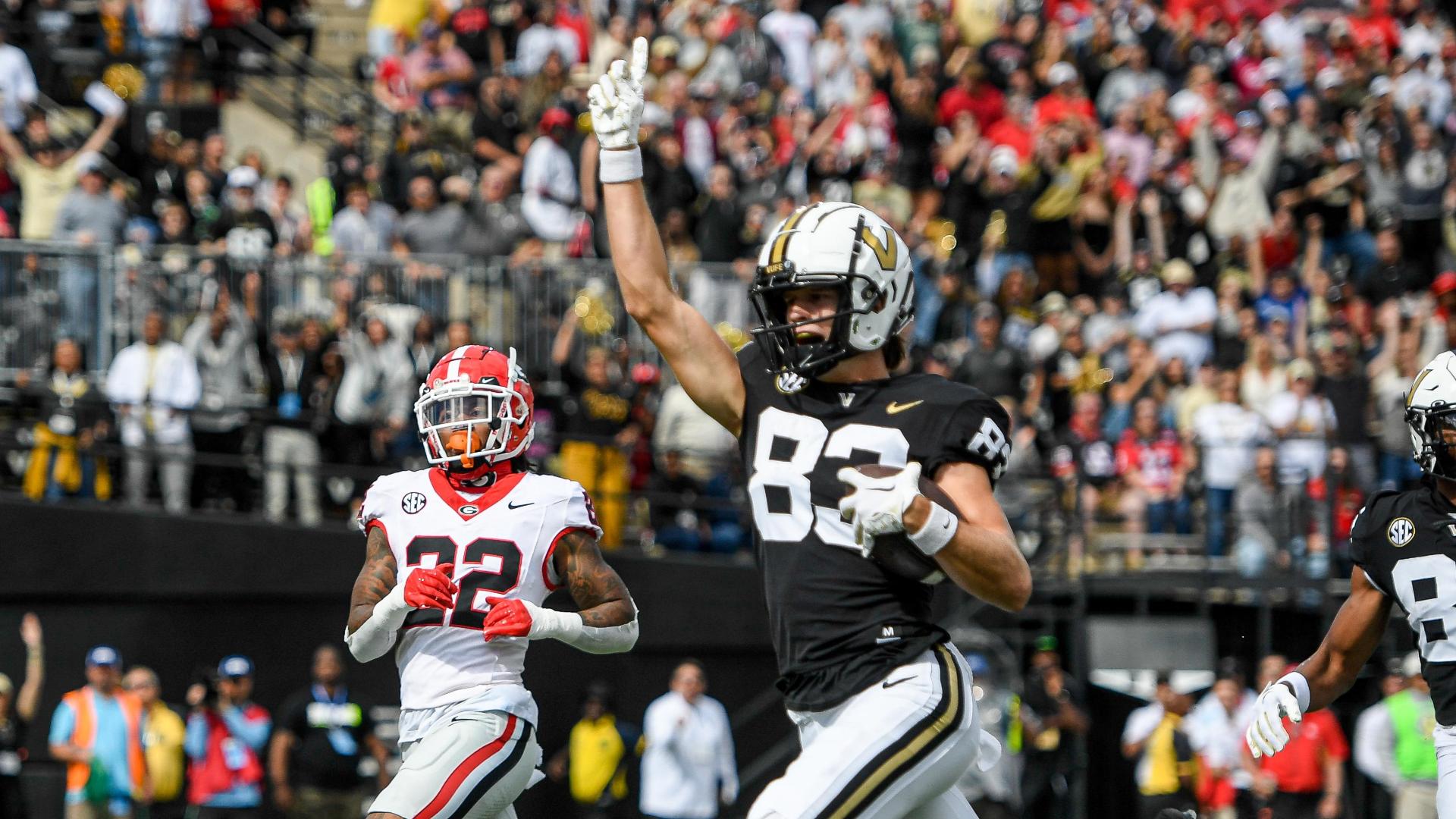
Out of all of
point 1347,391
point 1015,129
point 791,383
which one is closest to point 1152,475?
point 1347,391

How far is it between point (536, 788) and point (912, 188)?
5.99m

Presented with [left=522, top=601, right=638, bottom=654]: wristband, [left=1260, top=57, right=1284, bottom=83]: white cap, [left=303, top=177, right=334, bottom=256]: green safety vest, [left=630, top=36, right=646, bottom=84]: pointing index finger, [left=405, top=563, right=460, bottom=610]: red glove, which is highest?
[left=1260, top=57, right=1284, bottom=83]: white cap

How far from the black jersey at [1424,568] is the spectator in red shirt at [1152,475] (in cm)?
857

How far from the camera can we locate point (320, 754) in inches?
523

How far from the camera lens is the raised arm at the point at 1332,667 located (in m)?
6.32

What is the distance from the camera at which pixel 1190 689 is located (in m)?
14.6

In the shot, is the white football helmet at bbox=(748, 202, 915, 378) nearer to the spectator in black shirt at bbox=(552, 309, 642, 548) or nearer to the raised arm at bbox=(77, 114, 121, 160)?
the spectator in black shirt at bbox=(552, 309, 642, 548)

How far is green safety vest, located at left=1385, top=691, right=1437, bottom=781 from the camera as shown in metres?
12.5

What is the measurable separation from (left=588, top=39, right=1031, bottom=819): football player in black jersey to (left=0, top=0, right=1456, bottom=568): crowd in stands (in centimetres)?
966

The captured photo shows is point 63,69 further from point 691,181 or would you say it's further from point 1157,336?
point 1157,336

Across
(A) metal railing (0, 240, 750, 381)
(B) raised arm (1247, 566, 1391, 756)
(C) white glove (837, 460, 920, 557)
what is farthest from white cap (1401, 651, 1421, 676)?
(C) white glove (837, 460, 920, 557)

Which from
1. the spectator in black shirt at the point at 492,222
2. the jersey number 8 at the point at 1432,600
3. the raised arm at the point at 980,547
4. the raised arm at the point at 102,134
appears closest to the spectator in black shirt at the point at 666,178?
the spectator in black shirt at the point at 492,222

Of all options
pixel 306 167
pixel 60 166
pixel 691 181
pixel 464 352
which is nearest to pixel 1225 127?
pixel 691 181

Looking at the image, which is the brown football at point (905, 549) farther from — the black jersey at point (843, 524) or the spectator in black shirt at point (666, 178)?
the spectator in black shirt at point (666, 178)
